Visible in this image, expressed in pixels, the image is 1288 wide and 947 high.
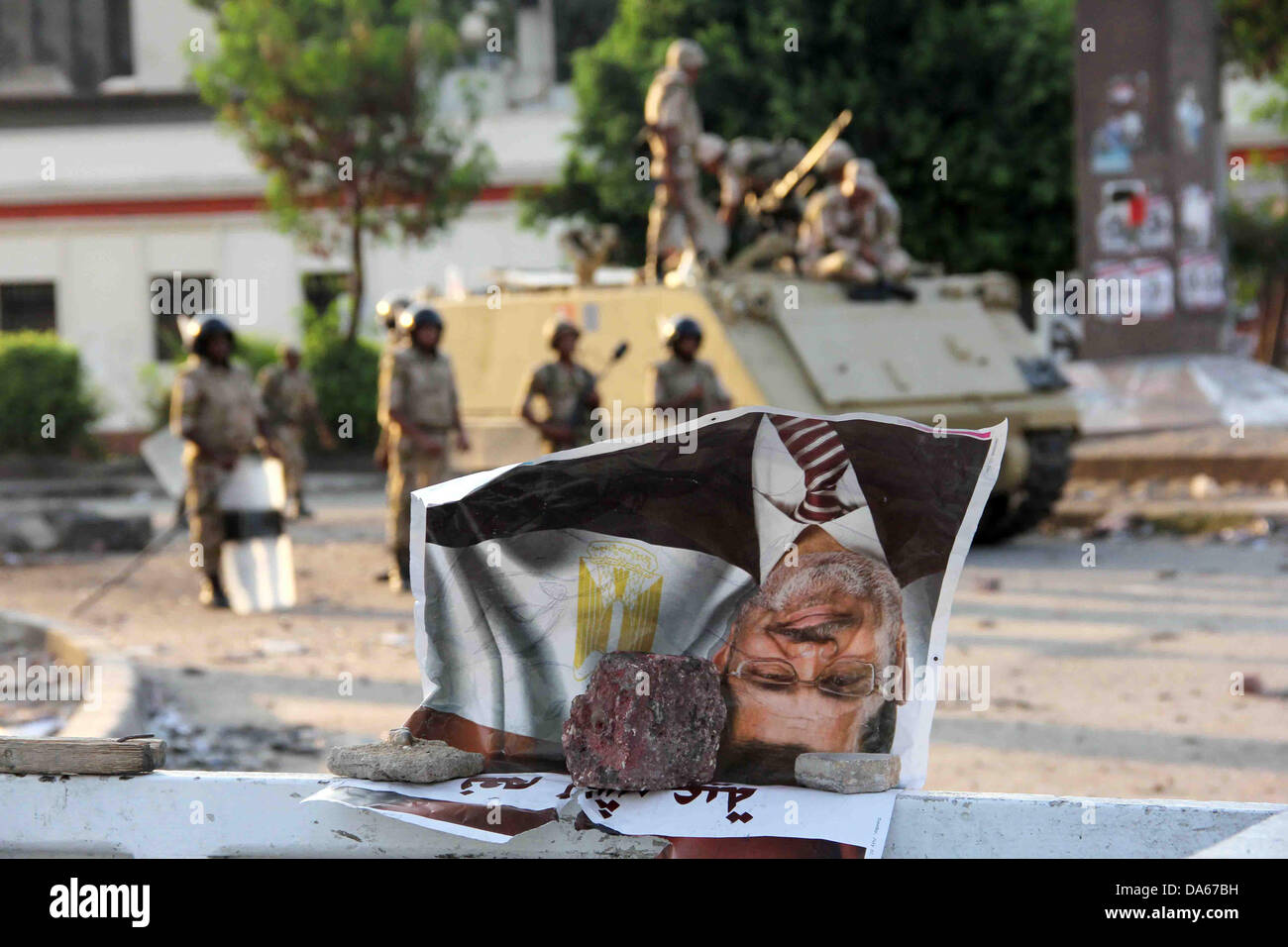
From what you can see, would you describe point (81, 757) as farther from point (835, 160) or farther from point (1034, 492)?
point (835, 160)

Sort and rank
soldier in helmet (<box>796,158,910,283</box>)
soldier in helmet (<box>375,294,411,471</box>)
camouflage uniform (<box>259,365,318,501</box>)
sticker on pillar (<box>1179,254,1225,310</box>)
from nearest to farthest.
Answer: soldier in helmet (<box>375,294,411,471</box>)
soldier in helmet (<box>796,158,910,283</box>)
camouflage uniform (<box>259,365,318,501</box>)
sticker on pillar (<box>1179,254,1225,310</box>)

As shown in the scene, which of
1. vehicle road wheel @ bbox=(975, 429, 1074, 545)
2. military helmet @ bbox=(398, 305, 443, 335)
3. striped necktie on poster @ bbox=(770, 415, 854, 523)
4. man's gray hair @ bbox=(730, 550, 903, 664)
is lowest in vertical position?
vehicle road wheel @ bbox=(975, 429, 1074, 545)

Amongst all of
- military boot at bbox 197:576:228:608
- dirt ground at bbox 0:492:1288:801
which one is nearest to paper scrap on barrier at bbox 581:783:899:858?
dirt ground at bbox 0:492:1288:801

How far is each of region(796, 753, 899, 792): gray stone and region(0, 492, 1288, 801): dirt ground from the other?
2.81 metres

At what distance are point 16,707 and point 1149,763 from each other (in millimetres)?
4102

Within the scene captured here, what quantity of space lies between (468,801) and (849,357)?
8.89m

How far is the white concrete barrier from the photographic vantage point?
2.24 meters

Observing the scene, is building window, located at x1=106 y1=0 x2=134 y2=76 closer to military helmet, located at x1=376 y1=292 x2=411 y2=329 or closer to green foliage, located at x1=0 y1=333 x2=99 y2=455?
green foliage, located at x1=0 y1=333 x2=99 y2=455

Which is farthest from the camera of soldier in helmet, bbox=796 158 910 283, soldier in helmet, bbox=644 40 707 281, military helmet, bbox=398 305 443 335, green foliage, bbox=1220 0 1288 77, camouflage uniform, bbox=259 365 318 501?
green foliage, bbox=1220 0 1288 77

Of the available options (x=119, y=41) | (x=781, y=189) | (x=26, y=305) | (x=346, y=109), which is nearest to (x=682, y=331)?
(x=781, y=189)

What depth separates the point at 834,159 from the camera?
11.7 meters
